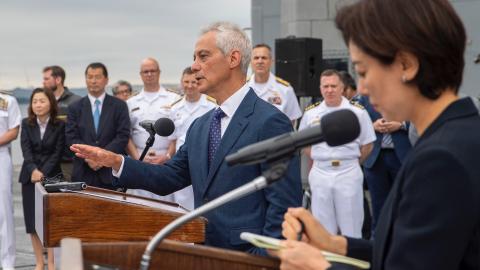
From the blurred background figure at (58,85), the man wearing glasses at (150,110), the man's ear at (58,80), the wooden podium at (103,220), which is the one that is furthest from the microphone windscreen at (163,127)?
the man's ear at (58,80)

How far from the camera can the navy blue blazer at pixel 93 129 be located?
9711 millimetres

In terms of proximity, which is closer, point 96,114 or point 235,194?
point 235,194

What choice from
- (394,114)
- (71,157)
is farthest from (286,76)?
(394,114)

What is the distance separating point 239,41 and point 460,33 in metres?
2.11

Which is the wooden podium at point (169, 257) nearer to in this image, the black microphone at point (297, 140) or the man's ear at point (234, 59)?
the black microphone at point (297, 140)

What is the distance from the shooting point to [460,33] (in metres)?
2.41

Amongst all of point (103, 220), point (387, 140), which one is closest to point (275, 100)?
point (387, 140)

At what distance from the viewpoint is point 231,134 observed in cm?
414

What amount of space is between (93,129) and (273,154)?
7.67 metres

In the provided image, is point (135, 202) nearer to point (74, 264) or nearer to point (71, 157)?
point (74, 264)

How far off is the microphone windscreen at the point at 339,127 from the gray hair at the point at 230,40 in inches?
77.1

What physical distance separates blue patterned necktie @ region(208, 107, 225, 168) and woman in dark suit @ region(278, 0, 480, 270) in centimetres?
169

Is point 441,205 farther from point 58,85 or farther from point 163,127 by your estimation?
point 58,85

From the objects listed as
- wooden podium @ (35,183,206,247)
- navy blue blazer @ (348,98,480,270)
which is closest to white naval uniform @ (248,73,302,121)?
wooden podium @ (35,183,206,247)
